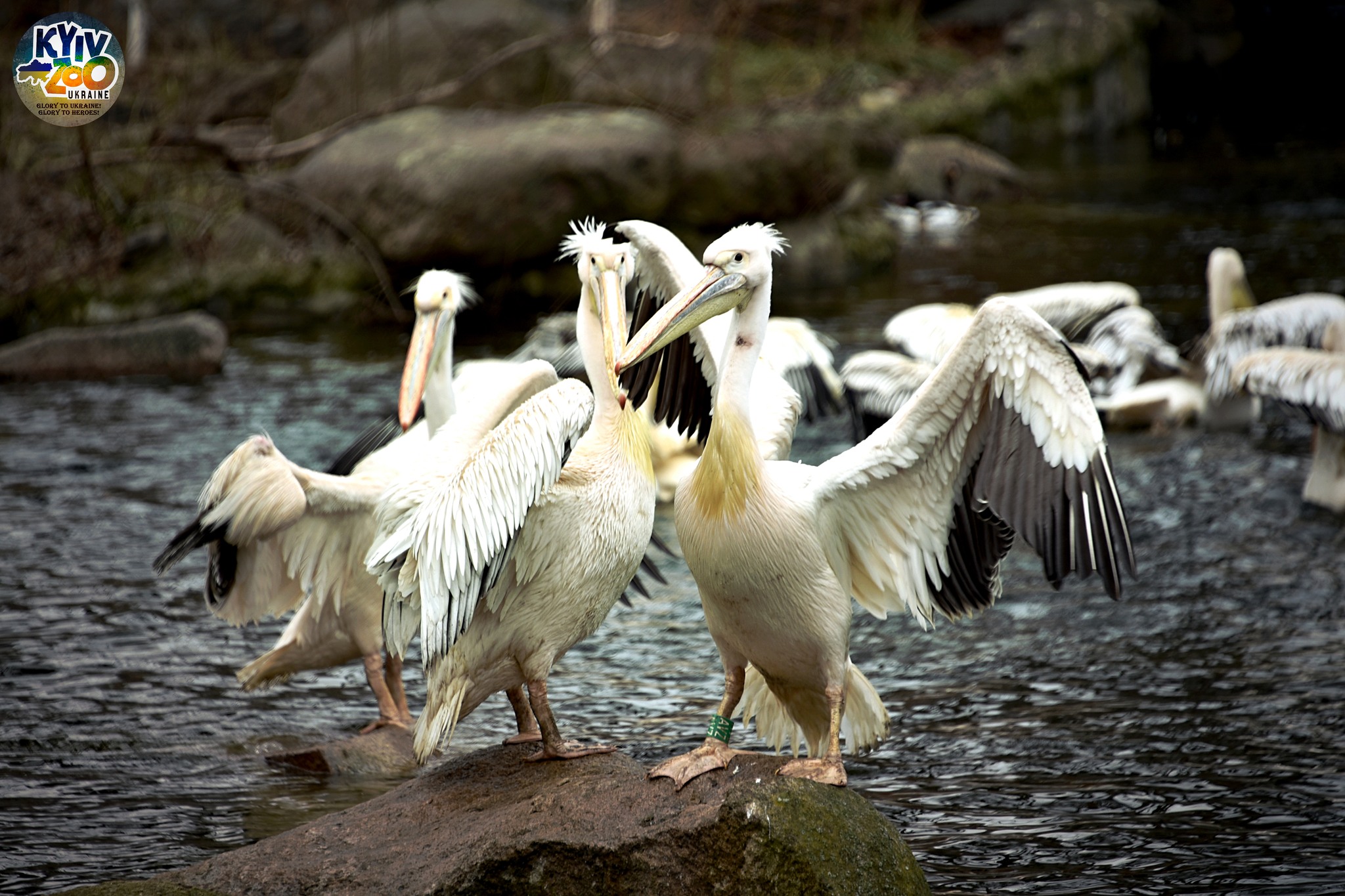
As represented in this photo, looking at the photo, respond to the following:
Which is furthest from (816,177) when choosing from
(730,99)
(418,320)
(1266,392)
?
(418,320)

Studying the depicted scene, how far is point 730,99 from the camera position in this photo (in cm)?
1336

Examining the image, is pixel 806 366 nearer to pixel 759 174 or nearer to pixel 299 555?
pixel 299 555

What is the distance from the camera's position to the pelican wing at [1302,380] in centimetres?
612

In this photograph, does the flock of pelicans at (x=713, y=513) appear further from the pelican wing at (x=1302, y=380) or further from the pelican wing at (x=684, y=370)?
the pelican wing at (x=1302, y=380)

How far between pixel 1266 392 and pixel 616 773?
14.2 feet

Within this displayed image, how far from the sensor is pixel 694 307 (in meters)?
3.48

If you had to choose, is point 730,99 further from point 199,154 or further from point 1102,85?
point 1102,85

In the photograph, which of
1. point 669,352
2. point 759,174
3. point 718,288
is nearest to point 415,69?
point 759,174

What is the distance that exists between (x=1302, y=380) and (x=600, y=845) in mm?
4527

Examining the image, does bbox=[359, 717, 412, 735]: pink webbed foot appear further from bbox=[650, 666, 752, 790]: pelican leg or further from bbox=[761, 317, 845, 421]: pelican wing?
bbox=[761, 317, 845, 421]: pelican wing

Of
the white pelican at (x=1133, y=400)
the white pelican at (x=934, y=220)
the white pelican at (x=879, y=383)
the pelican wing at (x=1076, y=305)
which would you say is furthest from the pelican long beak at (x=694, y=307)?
the white pelican at (x=934, y=220)

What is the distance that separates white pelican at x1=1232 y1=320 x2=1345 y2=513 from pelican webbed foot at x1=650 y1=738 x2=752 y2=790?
4.04 meters

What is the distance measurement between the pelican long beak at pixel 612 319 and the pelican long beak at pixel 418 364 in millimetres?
1161

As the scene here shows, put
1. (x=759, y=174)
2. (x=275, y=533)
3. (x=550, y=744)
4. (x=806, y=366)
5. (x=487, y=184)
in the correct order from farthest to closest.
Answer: (x=759, y=174), (x=487, y=184), (x=806, y=366), (x=275, y=533), (x=550, y=744)
